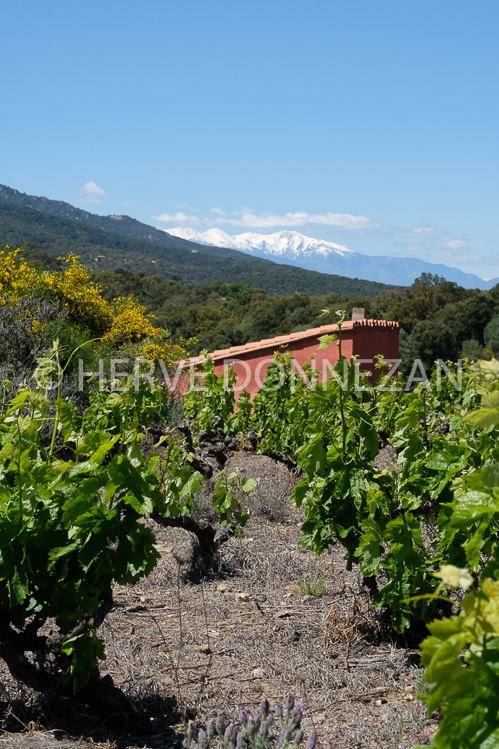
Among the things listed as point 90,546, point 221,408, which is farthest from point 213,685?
point 221,408

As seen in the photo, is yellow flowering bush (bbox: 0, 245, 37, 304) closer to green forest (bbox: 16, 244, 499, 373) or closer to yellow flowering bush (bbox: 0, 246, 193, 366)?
yellow flowering bush (bbox: 0, 246, 193, 366)

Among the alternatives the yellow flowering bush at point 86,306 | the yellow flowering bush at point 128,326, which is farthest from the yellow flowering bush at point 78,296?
the yellow flowering bush at point 128,326

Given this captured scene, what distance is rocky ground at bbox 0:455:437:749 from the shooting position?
228 centimetres

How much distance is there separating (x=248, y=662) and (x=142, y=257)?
65.4m

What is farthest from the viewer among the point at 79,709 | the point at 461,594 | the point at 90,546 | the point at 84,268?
the point at 84,268

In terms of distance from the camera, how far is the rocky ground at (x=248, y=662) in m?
2.28

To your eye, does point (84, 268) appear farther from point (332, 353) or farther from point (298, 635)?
point (298, 635)

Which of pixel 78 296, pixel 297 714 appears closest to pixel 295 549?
pixel 297 714

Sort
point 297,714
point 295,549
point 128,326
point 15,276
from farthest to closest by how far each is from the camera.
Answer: point 128,326 → point 15,276 → point 295,549 → point 297,714

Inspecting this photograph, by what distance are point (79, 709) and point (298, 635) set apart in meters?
1.06

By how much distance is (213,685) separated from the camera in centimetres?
261

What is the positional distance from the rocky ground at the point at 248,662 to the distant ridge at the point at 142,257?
145 feet

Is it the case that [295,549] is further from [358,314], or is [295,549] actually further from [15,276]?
[15,276]

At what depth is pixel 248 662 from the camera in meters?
2.82
